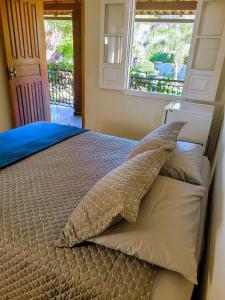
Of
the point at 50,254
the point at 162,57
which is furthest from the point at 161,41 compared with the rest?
the point at 50,254

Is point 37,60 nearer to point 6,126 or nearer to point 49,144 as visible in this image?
point 6,126

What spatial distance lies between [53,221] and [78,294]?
37cm

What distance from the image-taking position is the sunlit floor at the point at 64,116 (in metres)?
4.71

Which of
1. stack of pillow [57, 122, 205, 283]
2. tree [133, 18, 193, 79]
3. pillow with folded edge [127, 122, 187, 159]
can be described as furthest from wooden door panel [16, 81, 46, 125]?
stack of pillow [57, 122, 205, 283]

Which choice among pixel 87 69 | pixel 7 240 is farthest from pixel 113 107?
pixel 7 240

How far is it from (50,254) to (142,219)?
0.42 m

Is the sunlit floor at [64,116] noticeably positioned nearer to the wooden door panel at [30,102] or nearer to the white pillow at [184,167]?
the wooden door panel at [30,102]

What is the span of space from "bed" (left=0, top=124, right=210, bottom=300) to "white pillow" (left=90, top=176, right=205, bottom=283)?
7cm

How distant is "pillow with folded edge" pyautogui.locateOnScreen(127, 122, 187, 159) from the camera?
1.39 metres

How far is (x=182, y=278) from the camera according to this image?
91 centimetres

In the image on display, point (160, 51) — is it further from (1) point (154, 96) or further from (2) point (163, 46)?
(1) point (154, 96)

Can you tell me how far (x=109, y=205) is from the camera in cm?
91

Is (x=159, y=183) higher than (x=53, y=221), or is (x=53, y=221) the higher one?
(x=159, y=183)

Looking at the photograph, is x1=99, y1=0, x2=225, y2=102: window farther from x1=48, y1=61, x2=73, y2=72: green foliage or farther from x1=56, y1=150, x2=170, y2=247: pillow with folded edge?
x1=48, y1=61, x2=73, y2=72: green foliage
